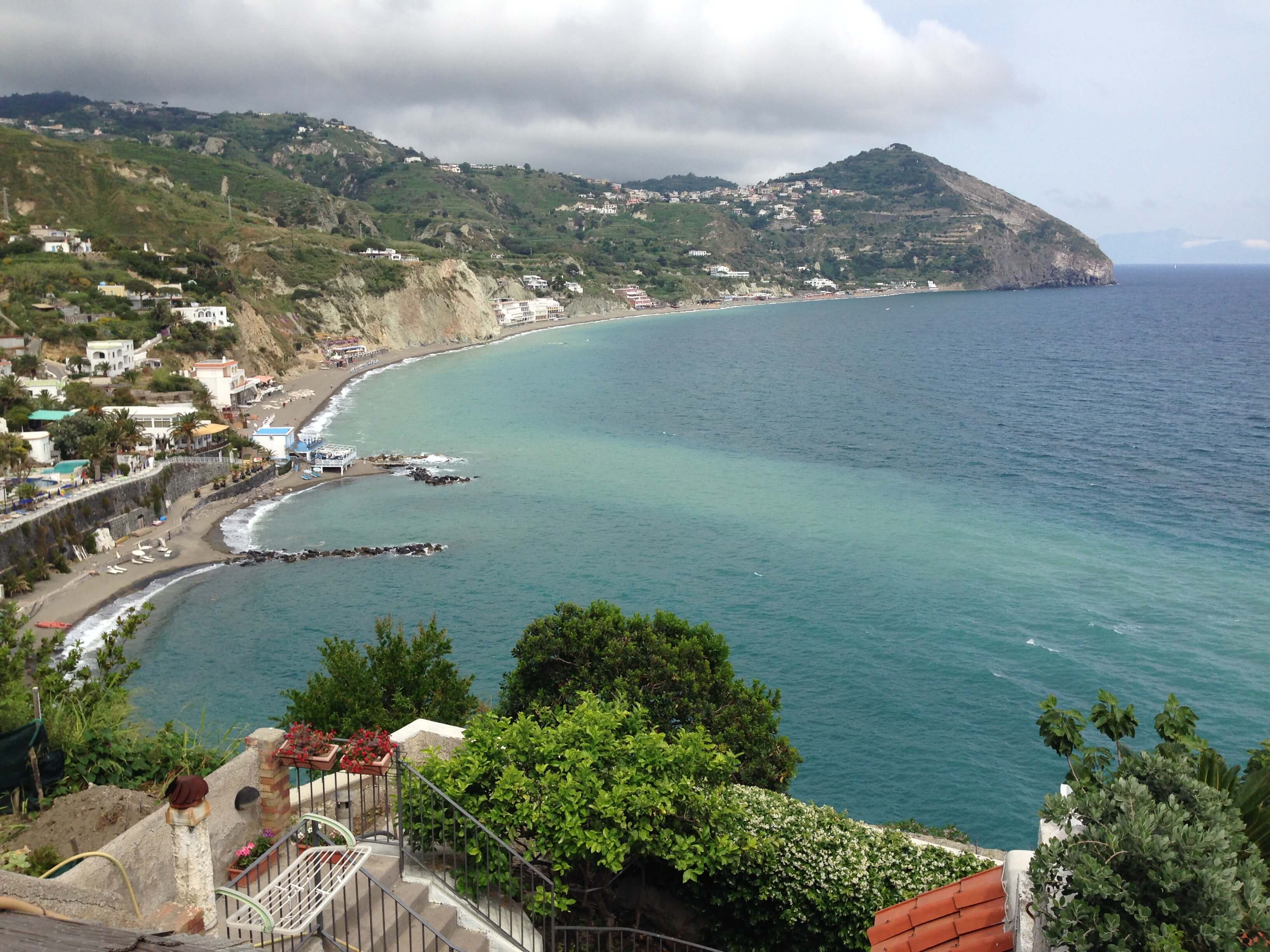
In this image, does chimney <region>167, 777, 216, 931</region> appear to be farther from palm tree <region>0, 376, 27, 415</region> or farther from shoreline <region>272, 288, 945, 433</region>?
shoreline <region>272, 288, 945, 433</region>

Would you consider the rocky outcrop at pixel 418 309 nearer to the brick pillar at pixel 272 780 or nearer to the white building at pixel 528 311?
the white building at pixel 528 311

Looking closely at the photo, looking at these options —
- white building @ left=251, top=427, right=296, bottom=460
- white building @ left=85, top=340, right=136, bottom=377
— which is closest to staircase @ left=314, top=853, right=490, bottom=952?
white building @ left=251, top=427, right=296, bottom=460

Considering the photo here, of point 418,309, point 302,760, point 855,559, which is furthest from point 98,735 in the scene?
point 418,309

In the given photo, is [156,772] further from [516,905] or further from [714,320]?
[714,320]

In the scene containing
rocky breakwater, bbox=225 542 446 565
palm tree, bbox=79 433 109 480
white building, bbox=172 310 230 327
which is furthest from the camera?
white building, bbox=172 310 230 327

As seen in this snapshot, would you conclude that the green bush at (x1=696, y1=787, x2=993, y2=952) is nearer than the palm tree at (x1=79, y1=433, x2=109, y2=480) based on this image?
Yes

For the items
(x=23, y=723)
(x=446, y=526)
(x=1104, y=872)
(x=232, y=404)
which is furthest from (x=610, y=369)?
(x=1104, y=872)

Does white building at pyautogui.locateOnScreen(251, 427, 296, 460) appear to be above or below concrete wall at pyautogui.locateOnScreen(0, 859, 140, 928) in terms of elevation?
below

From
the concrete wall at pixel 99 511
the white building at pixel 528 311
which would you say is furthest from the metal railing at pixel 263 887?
the white building at pixel 528 311
